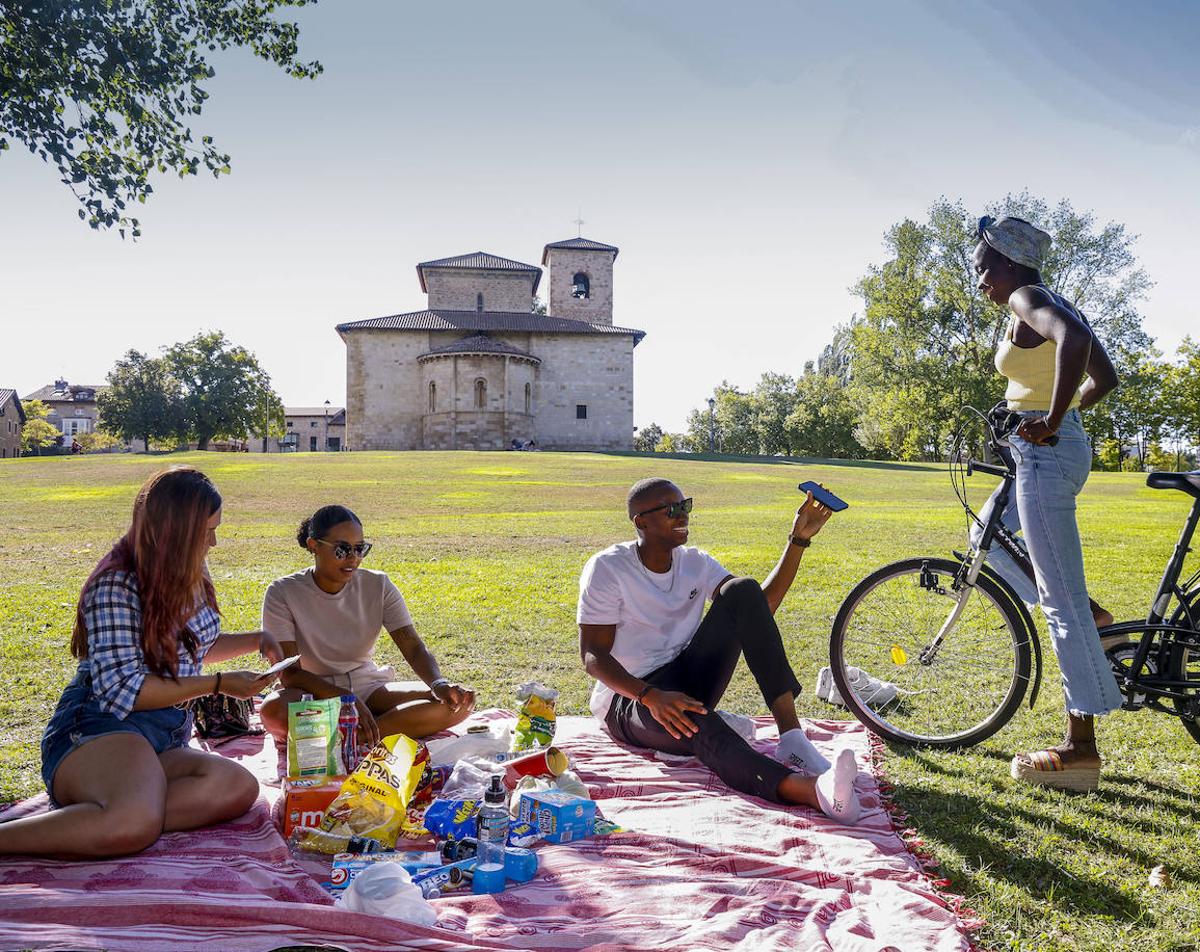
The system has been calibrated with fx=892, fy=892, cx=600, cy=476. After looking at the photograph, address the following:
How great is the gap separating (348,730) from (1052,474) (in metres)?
3.28

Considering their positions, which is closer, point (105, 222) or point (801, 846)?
point (801, 846)

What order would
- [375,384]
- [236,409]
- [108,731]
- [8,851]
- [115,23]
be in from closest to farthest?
[8,851] → [108,731] → [115,23] → [375,384] → [236,409]

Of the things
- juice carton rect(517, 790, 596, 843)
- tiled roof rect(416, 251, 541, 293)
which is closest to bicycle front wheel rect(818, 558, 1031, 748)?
juice carton rect(517, 790, 596, 843)

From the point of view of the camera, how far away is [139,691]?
3244mm

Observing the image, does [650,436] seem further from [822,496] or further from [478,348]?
[822,496]

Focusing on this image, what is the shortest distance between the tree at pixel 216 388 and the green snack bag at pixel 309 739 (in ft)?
197

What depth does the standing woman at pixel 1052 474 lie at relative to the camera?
3.78 meters

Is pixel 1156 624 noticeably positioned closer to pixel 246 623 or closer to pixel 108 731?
pixel 108 731

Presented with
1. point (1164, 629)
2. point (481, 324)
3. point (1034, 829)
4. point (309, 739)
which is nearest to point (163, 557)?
point (309, 739)

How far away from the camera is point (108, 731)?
3.21 metres

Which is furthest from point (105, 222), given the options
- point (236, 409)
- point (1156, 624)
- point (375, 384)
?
point (236, 409)

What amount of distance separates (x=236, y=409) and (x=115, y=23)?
188 ft

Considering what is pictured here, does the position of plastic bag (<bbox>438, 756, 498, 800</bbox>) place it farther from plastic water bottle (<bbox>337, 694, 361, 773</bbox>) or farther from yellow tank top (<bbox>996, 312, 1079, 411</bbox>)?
yellow tank top (<bbox>996, 312, 1079, 411</bbox>)

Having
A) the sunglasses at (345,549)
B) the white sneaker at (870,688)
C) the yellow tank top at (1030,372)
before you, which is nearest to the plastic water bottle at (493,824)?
the sunglasses at (345,549)
